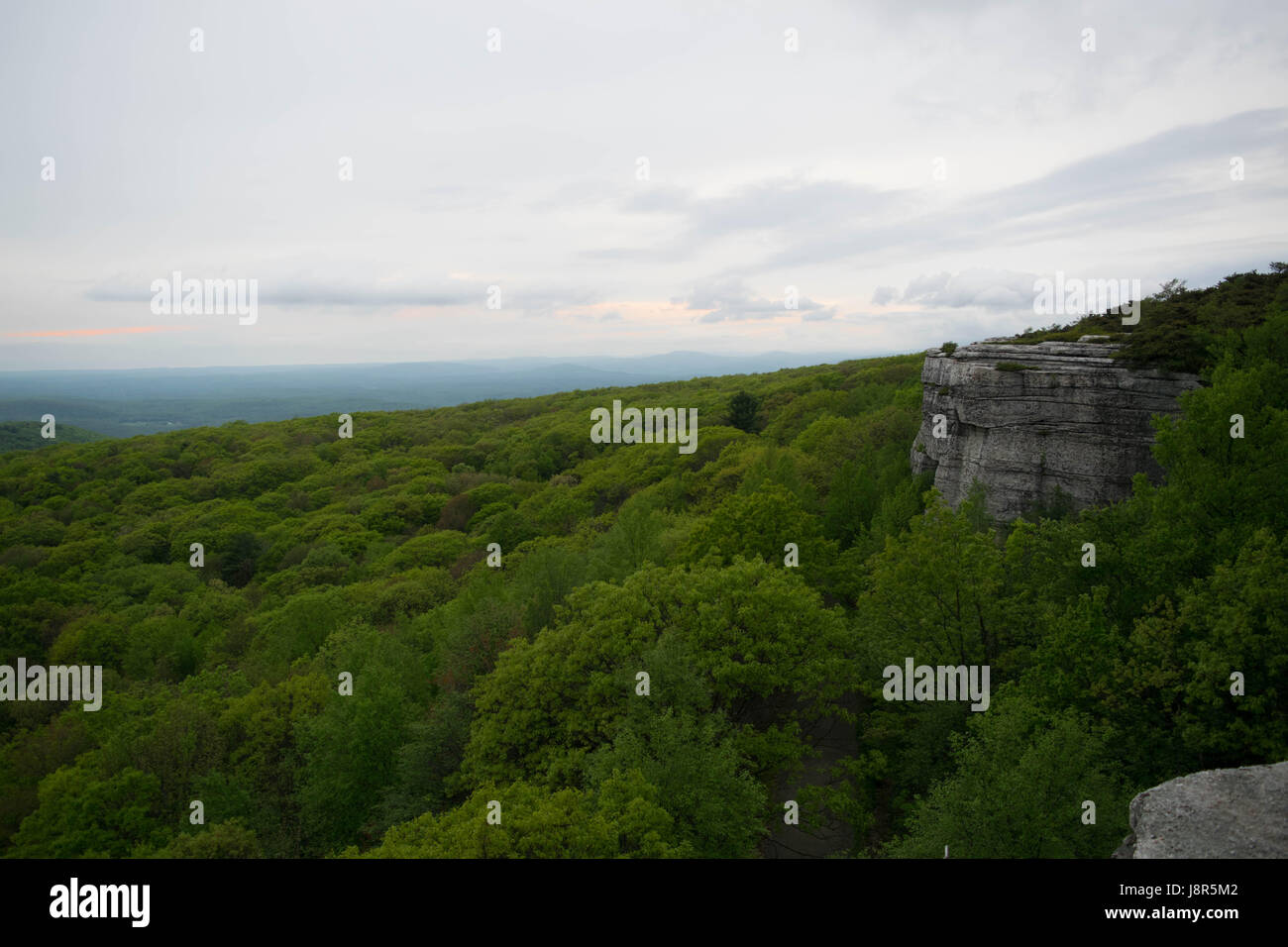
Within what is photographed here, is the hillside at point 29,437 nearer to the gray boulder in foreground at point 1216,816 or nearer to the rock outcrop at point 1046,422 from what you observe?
the rock outcrop at point 1046,422

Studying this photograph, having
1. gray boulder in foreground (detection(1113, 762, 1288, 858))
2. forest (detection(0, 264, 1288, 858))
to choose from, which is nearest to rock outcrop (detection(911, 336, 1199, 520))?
forest (detection(0, 264, 1288, 858))

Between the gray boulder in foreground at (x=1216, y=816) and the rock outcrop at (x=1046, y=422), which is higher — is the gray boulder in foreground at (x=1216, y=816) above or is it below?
below

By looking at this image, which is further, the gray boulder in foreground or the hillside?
the hillside

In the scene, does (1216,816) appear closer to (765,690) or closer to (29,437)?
(765,690)

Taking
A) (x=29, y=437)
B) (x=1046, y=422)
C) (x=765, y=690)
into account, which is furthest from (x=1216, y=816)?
(x=29, y=437)

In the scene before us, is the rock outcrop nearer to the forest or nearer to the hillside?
the forest

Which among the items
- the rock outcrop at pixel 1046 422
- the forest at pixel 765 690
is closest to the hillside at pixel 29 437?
the forest at pixel 765 690
